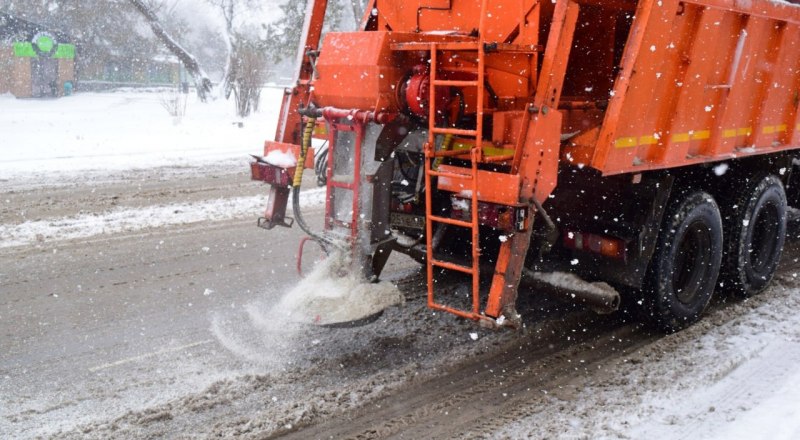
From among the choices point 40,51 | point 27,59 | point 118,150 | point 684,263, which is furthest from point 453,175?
point 27,59

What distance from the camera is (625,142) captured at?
4254mm

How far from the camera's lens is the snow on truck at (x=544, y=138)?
13.4 feet

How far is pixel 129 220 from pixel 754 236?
6.40m

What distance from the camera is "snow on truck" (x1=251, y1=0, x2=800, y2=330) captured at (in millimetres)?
4070

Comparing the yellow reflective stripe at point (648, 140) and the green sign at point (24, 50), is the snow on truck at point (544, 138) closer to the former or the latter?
the yellow reflective stripe at point (648, 140)

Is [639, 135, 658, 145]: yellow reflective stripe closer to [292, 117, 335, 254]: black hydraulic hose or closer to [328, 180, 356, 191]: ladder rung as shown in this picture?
[328, 180, 356, 191]: ladder rung

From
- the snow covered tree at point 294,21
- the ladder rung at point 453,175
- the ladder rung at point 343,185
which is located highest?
the snow covered tree at point 294,21

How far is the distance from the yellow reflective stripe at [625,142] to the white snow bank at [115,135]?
31.3ft

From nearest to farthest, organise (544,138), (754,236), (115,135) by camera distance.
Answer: (544,138), (754,236), (115,135)

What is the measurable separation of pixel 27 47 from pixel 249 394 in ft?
109

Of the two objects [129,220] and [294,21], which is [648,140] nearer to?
[129,220]

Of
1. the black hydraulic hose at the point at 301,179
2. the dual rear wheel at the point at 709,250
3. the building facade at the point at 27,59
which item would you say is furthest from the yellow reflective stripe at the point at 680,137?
the building facade at the point at 27,59

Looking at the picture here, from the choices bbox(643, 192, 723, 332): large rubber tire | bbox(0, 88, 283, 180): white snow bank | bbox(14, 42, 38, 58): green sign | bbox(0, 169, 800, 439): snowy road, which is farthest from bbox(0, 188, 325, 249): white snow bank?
bbox(14, 42, 38, 58): green sign

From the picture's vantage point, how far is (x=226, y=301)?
5.66 m
